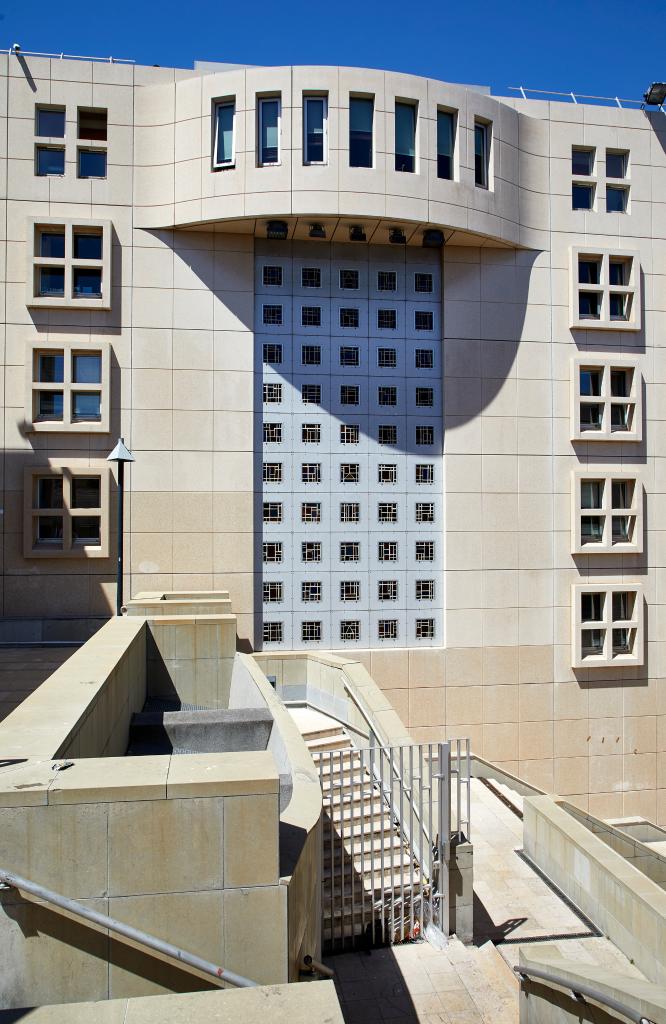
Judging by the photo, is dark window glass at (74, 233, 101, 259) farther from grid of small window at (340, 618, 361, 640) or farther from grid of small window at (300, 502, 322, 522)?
grid of small window at (340, 618, 361, 640)

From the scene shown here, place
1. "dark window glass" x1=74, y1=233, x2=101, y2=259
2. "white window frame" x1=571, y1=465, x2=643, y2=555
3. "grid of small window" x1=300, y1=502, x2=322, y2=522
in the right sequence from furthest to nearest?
1. "white window frame" x1=571, y1=465, x2=643, y2=555
2. "grid of small window" x1=300, y1=502, x2=322, y2=522
3. "dark window glass" x1=74, y1=233, x2=101, y2=259

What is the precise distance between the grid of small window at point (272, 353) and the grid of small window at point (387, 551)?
5.82 meters

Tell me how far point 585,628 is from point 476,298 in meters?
9.96

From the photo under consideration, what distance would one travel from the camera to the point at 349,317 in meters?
21.6

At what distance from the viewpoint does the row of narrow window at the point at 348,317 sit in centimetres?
2127

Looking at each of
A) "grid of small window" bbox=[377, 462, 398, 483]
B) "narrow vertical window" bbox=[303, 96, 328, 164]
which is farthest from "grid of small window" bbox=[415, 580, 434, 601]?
"narrow vertical window" bbox=[303, 96, 328, 164]

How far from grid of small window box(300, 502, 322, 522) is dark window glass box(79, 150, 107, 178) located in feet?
34.0

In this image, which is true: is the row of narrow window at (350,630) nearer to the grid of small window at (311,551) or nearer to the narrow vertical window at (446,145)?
the grid of small window at (311,551)

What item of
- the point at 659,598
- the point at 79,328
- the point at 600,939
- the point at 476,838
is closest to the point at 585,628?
the point at 659,598

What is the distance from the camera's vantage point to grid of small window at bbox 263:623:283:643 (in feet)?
69.3

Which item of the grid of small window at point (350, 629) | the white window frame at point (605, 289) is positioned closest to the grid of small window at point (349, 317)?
the white window frame at point (605, 289)

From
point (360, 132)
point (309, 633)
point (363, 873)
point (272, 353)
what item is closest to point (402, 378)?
point (272, 353)

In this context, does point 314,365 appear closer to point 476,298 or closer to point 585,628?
point 476,298

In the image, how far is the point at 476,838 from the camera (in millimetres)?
14266
